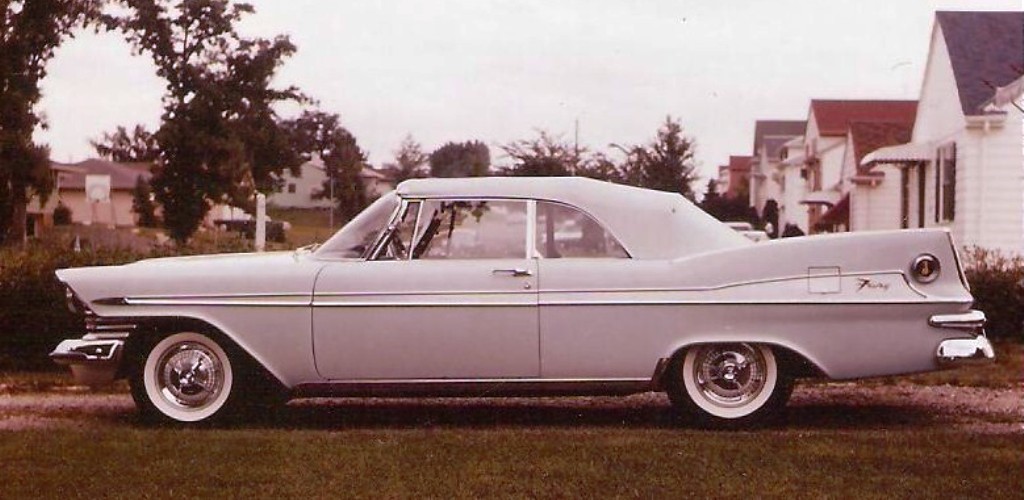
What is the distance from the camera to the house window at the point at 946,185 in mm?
20625

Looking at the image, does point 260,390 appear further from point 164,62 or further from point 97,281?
point 164,62

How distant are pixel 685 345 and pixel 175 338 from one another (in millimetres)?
2853

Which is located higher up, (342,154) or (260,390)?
(342,154)

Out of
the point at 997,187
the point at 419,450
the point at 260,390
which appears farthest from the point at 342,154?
the point at 419,450

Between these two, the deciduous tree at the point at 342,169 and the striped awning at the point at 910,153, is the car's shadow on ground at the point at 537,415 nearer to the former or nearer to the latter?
the deciduous tree at the point at 342,169

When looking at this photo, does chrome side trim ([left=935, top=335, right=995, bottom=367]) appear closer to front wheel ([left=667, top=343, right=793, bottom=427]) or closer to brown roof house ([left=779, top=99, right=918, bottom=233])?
front wheel ([left=667, top=343, right=793, bottom=427])

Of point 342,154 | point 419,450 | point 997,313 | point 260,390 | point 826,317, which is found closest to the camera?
point 419,450

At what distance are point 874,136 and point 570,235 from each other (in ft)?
90.4

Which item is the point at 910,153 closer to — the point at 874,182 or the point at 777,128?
the point at 874,182

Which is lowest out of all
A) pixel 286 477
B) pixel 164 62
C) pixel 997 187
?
pixel 286 477

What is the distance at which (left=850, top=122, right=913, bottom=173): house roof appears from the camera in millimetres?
32531

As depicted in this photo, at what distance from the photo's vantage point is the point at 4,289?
10352 mm

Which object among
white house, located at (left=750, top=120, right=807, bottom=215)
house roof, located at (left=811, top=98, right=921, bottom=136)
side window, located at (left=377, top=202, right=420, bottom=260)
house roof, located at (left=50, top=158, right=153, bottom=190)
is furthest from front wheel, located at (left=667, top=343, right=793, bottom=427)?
house roof, located at (left=50, top=158, right=153, bottom=190)

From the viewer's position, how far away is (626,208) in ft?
23.6
